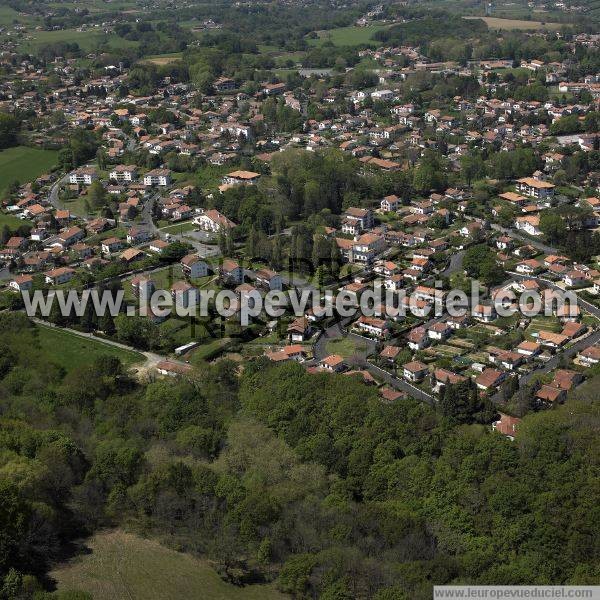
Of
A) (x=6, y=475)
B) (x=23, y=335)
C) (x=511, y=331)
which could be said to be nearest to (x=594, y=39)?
(x=511, y=331)

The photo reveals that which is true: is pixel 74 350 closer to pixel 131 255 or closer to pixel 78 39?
pixel 131 255

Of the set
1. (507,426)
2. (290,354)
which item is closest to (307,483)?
(507,426)

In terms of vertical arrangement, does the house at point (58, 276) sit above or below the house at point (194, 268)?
below

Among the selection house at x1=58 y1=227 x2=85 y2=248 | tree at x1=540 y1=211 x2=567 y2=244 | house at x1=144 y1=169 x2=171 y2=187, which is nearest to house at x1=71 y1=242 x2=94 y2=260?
house at x1=58 y1=227 x2=85 y2=248

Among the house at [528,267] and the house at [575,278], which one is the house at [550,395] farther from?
the house at [528,267]

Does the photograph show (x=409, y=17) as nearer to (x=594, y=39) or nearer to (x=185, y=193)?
(x=594, y=39)

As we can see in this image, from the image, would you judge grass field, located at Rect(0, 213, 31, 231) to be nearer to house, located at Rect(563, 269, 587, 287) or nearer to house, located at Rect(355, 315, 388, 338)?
house, located at Rect(355, 315, 388, 338)

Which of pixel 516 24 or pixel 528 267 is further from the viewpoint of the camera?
pixel 516 24

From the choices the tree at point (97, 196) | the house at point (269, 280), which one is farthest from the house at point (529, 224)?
the tree at point (97, 196)
